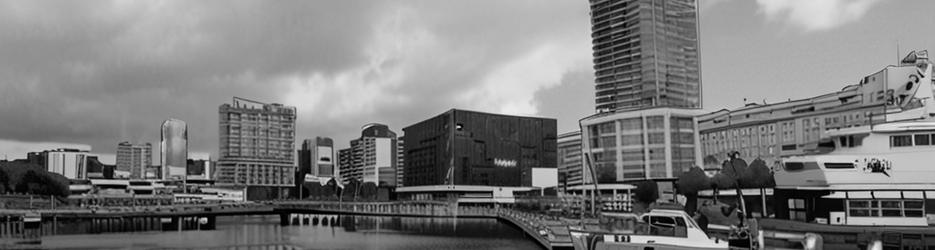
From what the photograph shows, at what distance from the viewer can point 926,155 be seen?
56156 millimetres

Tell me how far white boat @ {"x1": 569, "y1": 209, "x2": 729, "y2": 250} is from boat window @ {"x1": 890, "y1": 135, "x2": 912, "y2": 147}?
18543mm

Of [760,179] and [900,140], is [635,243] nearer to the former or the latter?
[900,140]

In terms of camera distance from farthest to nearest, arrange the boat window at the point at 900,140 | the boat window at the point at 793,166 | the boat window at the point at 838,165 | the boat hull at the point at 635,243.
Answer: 1. the boat window at the point at 793,166
2. the boat window at the point at 838,165
3. the boat window at the point at 900,140
4. the boat hull at the point at 635,243

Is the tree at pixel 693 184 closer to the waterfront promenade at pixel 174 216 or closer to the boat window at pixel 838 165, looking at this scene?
the waterfront promenade at pixel 174 216

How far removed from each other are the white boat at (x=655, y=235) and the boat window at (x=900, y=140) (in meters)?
18.5

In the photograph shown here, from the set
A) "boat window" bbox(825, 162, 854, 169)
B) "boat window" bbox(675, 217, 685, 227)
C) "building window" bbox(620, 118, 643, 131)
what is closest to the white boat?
Answer: "boat window" bbox(675, 217, 685, 227)

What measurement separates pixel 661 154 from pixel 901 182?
123899 millimetres

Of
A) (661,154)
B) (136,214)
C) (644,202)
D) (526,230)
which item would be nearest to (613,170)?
(661,154)

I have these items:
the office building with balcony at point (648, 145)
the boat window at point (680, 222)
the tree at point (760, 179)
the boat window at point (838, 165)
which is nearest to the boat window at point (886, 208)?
the boat window at point (838, 165)

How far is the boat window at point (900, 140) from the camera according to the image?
57438 mm

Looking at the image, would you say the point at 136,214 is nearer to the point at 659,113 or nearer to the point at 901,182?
the point at 659,113

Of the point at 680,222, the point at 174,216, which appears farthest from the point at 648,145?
the point at 680,222

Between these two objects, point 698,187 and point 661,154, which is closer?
point 698,187

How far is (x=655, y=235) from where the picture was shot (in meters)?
51.5
